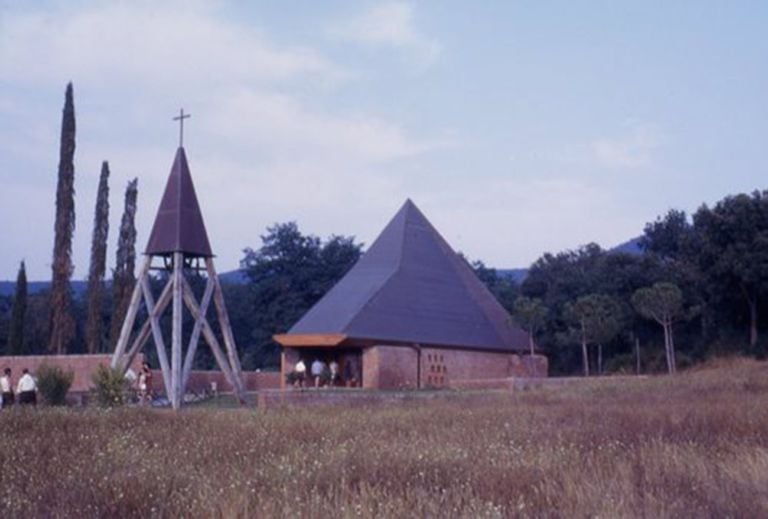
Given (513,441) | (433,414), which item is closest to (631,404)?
(433,414)

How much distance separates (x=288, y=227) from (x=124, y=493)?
54.3 meters

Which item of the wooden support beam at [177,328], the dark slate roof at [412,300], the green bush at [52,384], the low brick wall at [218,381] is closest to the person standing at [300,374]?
the dark slate roof at [412,300]

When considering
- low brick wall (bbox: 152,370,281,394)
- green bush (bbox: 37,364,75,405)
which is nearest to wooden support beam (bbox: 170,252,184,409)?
green bush (bbox: 37,364,75,405)

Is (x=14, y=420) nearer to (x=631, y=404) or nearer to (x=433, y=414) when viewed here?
(x=433, y=414)

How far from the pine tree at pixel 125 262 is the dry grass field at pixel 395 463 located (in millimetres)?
25910

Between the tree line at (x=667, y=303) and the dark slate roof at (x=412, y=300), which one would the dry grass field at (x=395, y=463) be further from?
the tree line at (x=667, y=303)

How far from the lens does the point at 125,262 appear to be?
43375 millimetres

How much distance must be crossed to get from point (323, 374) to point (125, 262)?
10642mm

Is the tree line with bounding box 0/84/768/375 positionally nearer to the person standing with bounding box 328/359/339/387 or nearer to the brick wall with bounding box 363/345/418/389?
the brick wall with bounding box 363/345/418/389

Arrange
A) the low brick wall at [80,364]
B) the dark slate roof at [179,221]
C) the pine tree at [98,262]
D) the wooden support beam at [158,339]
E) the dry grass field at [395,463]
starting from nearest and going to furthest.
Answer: the dry grass field at [395,463] < the wooden support beam at [158,339] < the dark slate roof at [179,221] < the low brick wall at [80,364] < the pine tree at [98,262]

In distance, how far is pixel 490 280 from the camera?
63906 millimetres

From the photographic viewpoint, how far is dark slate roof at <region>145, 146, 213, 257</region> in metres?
30.4

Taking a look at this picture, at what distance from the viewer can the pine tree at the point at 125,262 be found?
138ft

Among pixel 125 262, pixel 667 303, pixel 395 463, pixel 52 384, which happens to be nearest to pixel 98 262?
pixel 125 262
